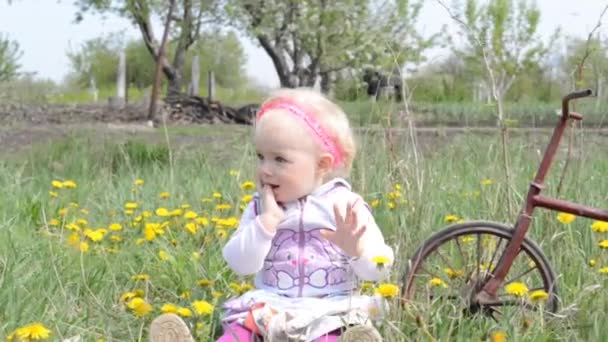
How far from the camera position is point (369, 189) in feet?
12.5

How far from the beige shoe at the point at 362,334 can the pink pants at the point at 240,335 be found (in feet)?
0.60

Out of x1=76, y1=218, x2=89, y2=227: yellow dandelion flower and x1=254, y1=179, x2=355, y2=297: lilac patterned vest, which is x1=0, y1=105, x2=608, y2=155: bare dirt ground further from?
x1=254, y1=179, x2=355, y2=297: lilac patterned vest

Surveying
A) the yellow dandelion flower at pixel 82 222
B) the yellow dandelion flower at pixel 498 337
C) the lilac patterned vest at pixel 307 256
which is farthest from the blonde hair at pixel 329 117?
the yellow dandelion flower at pixel 82 222

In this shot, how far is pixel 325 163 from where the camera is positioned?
93.1 inches

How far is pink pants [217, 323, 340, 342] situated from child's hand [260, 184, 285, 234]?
246 mm

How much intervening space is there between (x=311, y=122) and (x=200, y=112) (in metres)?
8.49

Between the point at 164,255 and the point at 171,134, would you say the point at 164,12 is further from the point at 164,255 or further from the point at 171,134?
the point at 164,255

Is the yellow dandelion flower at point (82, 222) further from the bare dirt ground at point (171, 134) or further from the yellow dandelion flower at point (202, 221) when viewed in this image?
the bare dirt ground at point (171, 134)

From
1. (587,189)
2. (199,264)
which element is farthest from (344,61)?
(199,264)

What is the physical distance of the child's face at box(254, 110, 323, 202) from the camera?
7.55ft

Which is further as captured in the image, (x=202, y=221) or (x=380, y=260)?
(x=202, y=221)

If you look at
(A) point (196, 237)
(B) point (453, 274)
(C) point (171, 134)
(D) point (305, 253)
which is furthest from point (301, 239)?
(C) point (171, 134)

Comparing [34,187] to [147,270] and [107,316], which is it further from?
[107,316]

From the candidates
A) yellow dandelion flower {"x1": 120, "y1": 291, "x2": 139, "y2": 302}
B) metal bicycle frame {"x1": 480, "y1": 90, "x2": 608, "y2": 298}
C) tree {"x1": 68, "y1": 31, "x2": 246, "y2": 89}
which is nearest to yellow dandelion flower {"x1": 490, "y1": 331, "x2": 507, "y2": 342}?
metal bicycle frame {"x1": 480, "y1": 90, "x2": 608, "y2": 298}
